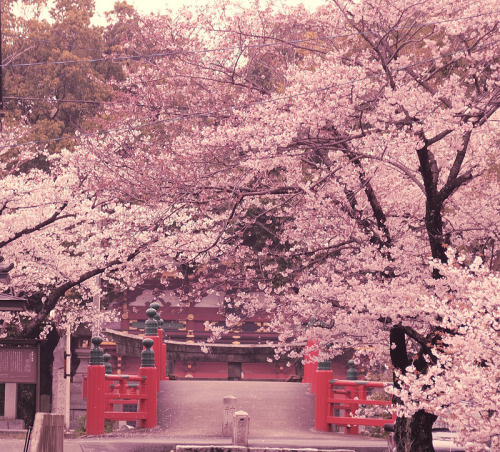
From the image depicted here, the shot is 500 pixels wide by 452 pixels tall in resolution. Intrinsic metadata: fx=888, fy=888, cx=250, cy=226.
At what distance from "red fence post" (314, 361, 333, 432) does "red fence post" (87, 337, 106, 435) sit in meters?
4.76

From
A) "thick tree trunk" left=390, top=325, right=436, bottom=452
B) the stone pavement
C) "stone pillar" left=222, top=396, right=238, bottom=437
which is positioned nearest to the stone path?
the stone pavement

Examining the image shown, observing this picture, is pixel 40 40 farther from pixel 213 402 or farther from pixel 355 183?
pixel 355 183

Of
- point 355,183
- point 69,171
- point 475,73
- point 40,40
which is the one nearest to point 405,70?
point 475,73

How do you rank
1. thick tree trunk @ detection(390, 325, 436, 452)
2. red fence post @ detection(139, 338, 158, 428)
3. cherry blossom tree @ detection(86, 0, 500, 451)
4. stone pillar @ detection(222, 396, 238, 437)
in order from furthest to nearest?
red fence post @ detection(139, 338, 158, 428), stone pillar @ detection(222, 396, 238, 437), thick tree trunk @ detection(390, 325, 436, 452), cherry blossom tree @ detection(86, 0, 500, 451)

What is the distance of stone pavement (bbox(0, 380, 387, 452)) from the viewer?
17062mm

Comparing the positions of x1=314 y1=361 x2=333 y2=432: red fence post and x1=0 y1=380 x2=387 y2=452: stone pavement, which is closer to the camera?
x1=0 y1=380 x2=387 y2=452: stone pavement

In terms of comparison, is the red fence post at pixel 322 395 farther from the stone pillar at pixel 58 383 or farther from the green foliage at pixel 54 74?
the green foliage at pixel 54 74

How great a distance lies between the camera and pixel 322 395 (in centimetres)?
1981

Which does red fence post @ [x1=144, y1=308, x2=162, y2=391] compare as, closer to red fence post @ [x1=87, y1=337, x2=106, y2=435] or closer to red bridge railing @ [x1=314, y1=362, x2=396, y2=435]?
red fence post @ [x1=87, y1=337, x2=106, y2=435]

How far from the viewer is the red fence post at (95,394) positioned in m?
18.5

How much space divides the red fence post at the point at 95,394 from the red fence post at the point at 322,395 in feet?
15.6

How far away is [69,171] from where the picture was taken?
79.5 ft

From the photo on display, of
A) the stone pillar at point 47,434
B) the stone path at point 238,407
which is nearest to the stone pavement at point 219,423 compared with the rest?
the stone path at point 238,407

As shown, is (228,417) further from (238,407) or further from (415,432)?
(415,432)
